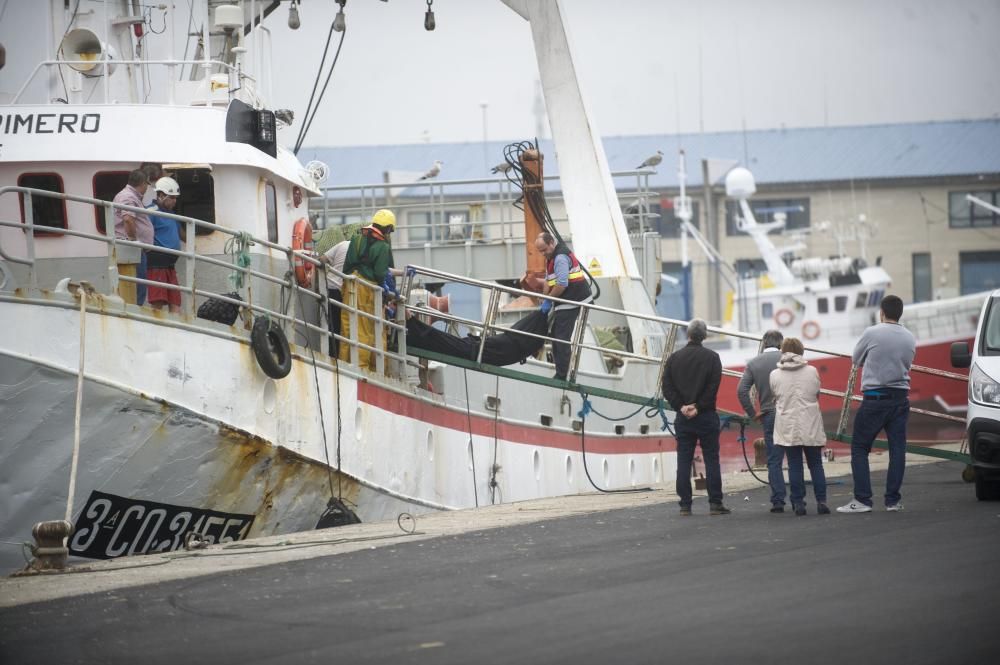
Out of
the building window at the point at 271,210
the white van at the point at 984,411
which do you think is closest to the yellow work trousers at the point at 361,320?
the building window at the point at 271,210

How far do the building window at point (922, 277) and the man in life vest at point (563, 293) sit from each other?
5051 cm

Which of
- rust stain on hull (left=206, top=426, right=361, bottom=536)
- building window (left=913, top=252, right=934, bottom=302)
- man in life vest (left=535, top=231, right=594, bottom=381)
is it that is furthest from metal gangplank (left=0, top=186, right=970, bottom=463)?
building window (left=913, top=252, right=934, bottom=302)

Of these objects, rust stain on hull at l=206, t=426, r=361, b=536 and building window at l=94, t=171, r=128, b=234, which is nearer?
rust stain on hull at l=206, t=426, r=361, b=536

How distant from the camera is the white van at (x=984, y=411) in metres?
11.7

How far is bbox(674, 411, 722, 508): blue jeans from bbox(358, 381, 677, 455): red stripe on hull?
328 cm

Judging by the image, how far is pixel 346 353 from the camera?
13.9 meters

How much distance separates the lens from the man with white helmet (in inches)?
469

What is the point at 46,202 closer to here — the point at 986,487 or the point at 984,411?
the point at 984,411

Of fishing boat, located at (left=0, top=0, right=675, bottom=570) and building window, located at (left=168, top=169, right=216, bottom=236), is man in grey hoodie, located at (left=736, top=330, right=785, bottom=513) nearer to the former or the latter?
fishing boat, located at (left=0, top=0, right=675, bottom=570)

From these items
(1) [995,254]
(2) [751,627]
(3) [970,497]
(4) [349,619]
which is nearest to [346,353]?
(3) [970,497]

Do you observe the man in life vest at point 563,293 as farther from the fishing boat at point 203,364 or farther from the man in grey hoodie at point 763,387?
the man in grey hoodie at point 763,387

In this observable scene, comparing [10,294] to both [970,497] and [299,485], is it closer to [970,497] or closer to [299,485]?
[299,485]

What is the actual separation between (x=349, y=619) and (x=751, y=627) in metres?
1.91

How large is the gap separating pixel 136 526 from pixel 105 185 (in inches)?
147
